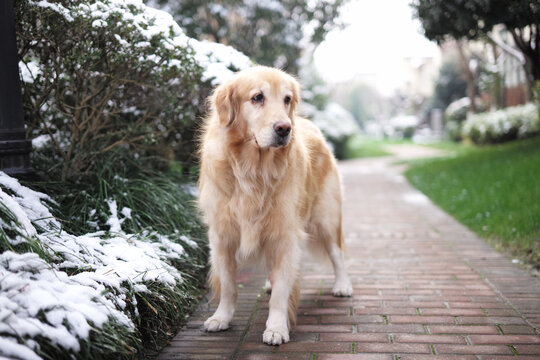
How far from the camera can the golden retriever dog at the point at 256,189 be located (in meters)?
3.05

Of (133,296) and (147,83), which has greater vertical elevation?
(147,83)

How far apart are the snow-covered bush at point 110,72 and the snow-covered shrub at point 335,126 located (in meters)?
11.0

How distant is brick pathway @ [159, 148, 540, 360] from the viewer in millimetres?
2850

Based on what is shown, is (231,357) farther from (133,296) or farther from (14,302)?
(14,302)

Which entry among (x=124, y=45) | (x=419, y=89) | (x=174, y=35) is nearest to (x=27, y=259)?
(x=124, y=45)

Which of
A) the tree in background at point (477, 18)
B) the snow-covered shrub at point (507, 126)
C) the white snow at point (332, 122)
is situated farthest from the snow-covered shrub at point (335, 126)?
the tree in background at point (477, 18)

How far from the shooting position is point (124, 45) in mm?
3855

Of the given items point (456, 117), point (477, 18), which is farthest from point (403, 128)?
point (477, 18)

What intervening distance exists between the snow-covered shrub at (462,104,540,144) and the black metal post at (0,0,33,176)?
11.7 metres

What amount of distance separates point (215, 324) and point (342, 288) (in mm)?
1108

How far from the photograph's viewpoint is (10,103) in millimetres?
3422

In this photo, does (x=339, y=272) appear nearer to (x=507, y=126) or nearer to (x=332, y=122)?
(x=507, y=126)

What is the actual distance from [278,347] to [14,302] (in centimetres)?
147

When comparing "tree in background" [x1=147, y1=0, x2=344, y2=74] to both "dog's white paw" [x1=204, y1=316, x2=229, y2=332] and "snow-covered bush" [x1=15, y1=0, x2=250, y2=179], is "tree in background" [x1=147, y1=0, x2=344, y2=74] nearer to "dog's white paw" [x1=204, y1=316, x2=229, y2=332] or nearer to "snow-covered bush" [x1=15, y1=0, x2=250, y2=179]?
"snow-covered bush" [x1=15, y1=0, x2=250, y2=179]
